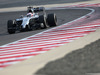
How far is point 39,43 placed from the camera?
42.7 ft

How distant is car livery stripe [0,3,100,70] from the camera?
10.8 meters

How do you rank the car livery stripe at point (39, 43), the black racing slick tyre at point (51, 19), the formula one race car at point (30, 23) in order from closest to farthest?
the car livery stripe at point (39, 43) < the formula one race car at point (30, 23) < the black racing slick tyre at point (51, 19)

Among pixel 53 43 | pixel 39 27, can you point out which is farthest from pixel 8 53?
pixel 39 27

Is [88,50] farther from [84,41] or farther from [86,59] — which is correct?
[84,41]

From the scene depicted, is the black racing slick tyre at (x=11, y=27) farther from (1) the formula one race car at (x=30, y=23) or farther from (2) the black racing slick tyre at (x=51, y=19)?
(2) the black racing slick tyre at (x=51, y=19)

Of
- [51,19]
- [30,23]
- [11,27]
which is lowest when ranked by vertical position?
[11,27]

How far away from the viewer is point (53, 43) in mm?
12633

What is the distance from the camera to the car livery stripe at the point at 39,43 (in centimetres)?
1077

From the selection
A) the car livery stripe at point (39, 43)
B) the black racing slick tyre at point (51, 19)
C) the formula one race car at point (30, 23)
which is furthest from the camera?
the black racing slick tyre at point (51, 19)

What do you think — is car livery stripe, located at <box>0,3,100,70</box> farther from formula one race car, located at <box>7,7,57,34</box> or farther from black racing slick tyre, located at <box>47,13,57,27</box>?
black racing slick tyre, located at <box>47,13,57,27</box>

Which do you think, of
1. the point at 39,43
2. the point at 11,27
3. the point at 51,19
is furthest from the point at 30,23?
the point at 39,43

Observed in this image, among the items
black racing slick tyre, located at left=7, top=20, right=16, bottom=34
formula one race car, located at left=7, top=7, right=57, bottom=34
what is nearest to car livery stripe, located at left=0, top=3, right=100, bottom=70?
formula one race car, located at left=7, top=7, right=57, bottom=34

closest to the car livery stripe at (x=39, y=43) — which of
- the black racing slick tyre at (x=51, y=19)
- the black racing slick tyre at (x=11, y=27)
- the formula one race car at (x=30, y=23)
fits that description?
the formula one race car at (x=30, y=23)

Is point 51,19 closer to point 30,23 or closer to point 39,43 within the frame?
point 30,23
